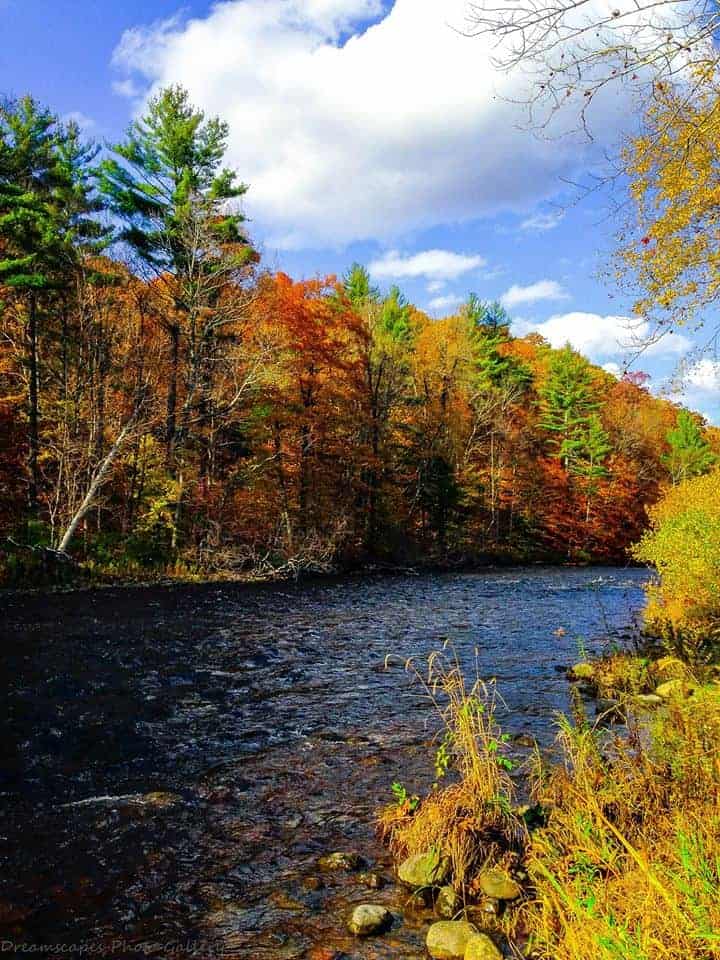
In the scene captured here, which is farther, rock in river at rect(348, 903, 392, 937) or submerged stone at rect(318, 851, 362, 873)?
submerged stone at rect(318, 851, 362, 873)

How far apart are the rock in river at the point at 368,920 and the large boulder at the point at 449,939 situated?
0.35 metres

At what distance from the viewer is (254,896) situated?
511 cm

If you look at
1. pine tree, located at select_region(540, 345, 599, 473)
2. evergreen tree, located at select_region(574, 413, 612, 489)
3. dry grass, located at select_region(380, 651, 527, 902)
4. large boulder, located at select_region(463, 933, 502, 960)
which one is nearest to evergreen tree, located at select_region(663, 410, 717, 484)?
evergreen tree, located at select_region(574, 413, 612, 489)

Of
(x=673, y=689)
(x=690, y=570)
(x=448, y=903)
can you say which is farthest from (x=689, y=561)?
(x=448, y=903)

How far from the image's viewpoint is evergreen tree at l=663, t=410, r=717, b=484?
54.1 metres

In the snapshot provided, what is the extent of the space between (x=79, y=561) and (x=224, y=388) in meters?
9.06

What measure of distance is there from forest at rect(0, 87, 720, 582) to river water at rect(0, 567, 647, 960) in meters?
8.10

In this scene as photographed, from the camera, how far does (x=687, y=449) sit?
56.4 metres

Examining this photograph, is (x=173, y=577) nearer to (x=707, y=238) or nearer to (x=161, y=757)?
(x=161, y=757)

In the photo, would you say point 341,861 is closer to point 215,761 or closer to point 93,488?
point 215,761

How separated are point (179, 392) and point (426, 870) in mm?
26754

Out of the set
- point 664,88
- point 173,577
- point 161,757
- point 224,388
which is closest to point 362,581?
point 173,577

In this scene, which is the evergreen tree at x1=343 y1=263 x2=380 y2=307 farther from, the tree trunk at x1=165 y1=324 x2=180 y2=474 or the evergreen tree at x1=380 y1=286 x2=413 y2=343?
the tree trunk at x1=165 y1=324 x2=180 y2=474

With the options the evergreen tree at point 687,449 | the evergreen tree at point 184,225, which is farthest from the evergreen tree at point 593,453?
the evergreen tree at point 184,225
